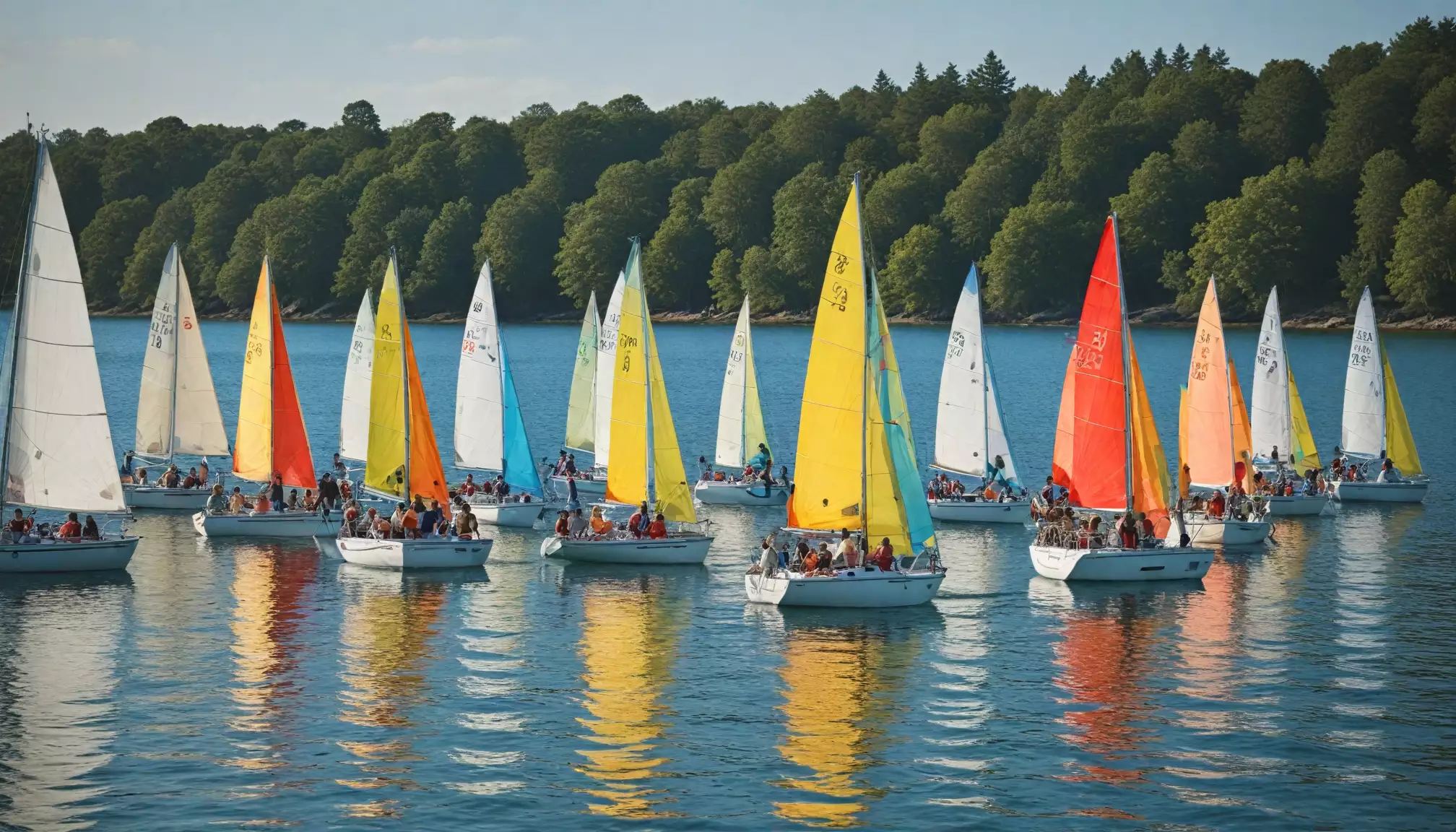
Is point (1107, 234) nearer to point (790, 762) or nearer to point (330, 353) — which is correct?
point (790, 762)

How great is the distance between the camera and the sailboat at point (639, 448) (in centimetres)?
5203

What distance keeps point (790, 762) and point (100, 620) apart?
21329 millimetres

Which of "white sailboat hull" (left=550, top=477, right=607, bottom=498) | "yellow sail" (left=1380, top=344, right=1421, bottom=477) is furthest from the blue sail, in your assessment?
"yellow sail" (left=1380, top=344, right=1421, bottom=477)

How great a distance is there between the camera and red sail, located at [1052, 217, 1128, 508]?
50281 millimetres

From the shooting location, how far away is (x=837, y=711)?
35250 millimetres

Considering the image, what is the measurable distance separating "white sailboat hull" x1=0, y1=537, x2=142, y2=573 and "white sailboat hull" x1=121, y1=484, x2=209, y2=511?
1414 centimetres

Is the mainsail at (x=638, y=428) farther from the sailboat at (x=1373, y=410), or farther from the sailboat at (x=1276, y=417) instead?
the sailboat at (x=1373, y=410)

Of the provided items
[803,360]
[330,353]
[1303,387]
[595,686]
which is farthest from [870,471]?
[330,353]

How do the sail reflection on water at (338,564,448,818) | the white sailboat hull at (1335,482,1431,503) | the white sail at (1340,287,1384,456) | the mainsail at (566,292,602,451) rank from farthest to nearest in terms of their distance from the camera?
the white sail at (1340,287,1384,456) < the mainsail at (566,292,602,451) < the white sailboat hull at (1335,482,1431,503) < the sail reflection on water at (338,564,448,818)

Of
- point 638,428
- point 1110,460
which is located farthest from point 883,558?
point 638,428

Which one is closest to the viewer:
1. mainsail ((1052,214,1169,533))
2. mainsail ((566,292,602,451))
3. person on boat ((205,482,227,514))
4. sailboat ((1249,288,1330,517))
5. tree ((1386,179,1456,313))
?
mainsail ((1052,214,1169,533))

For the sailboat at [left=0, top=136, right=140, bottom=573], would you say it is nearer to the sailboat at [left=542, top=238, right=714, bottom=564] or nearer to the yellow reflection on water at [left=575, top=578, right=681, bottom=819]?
the sailboat at [left=542, top=238, right=714, bottom=564]

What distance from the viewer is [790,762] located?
3192 centimetres

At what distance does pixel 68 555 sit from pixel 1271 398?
4795 centimetres
